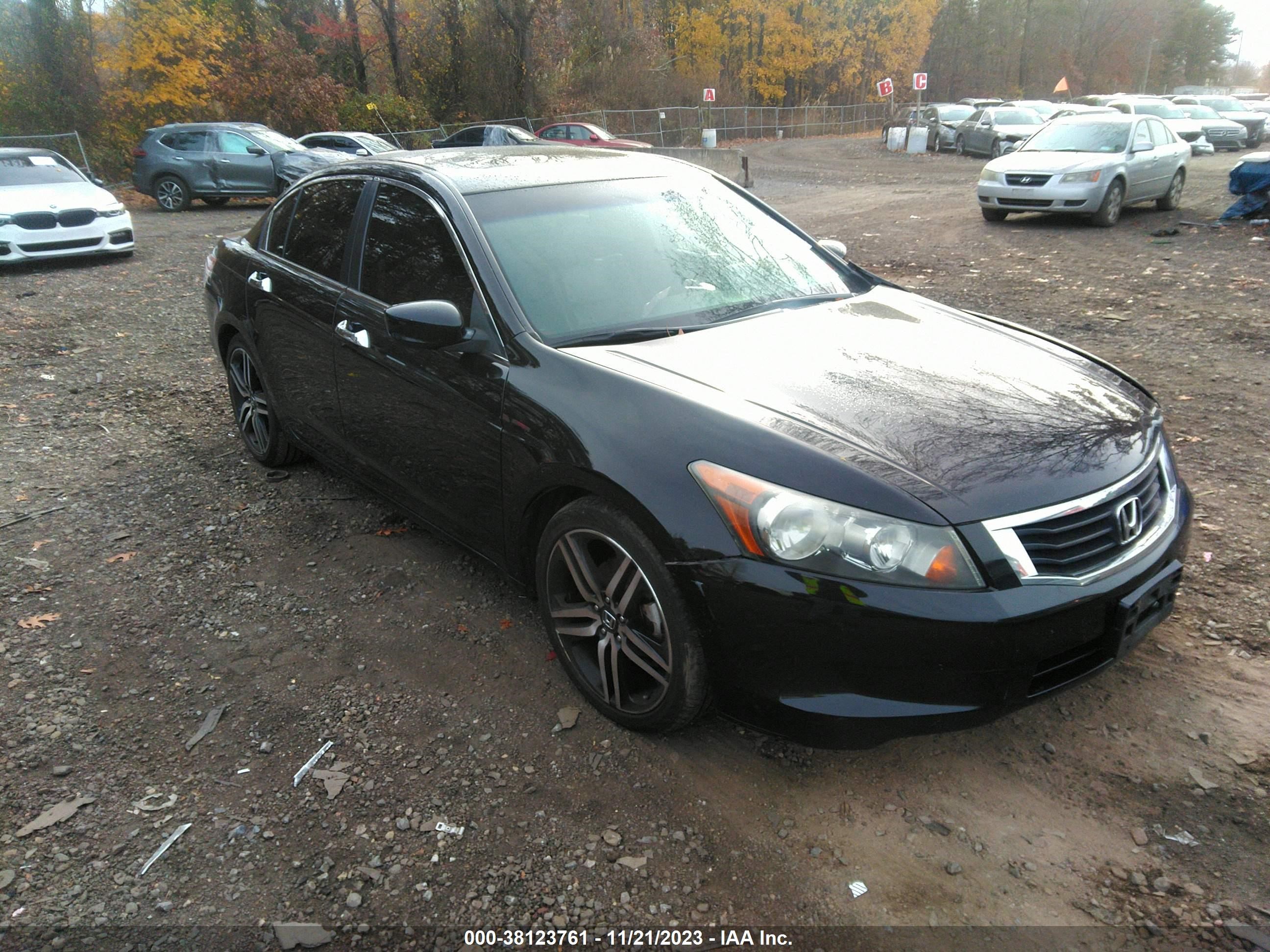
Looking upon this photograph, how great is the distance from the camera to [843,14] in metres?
53.9

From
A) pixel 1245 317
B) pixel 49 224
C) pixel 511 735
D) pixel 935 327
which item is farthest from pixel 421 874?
pixel 49 224

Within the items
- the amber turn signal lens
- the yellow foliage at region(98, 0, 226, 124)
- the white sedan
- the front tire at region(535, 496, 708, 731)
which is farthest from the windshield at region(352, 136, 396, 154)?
the amber turn signal lens

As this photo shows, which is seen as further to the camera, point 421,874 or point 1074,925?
point 421,874

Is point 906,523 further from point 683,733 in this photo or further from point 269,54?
point 269,54

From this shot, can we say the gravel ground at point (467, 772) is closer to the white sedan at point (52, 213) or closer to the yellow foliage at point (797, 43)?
the white sedan at point (52, 213)

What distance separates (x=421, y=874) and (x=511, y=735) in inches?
24.3

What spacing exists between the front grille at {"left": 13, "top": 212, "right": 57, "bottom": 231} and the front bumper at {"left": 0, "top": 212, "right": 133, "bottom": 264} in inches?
1.2

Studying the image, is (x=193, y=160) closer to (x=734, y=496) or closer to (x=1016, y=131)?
(x=734, y=496)

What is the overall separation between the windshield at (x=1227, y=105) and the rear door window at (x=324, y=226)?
3970cm

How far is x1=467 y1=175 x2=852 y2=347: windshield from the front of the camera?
330cm

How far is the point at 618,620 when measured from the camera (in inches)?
113

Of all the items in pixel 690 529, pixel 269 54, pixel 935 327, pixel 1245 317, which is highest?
pixel 269 54

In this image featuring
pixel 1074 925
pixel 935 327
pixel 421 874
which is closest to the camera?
pixel 1074 925

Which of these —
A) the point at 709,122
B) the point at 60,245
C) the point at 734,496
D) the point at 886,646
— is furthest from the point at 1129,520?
the point at 709,122
